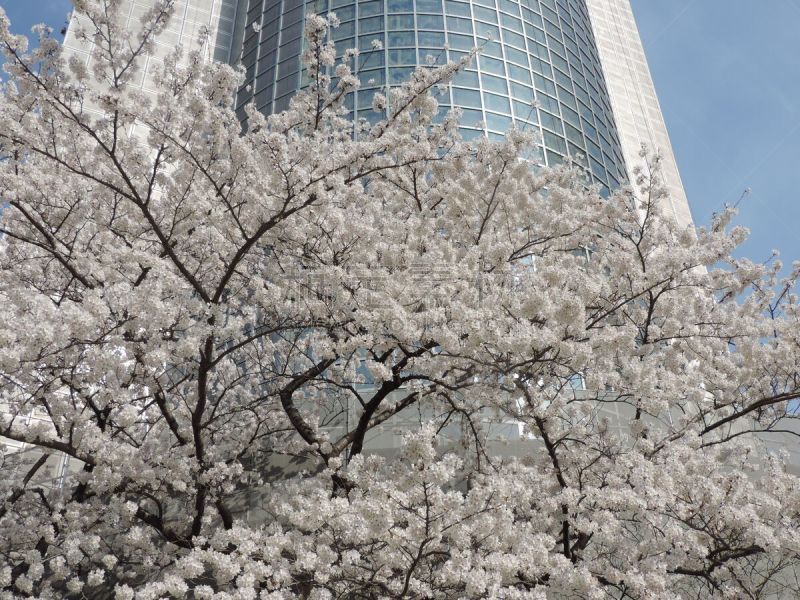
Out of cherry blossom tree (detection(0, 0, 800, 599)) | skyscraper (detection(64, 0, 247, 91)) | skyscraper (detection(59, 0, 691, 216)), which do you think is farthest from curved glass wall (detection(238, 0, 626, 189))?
cherry blossom tree (detection(0, 0, 800, 599))

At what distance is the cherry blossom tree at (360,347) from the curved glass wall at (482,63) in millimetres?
12035

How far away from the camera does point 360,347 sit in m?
6.87

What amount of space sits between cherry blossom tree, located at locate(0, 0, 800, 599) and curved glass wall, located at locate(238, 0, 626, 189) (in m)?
12.0

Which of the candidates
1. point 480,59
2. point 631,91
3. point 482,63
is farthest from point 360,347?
point 631,91

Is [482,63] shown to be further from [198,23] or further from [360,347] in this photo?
[360,347]

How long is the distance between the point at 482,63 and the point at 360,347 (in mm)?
17864

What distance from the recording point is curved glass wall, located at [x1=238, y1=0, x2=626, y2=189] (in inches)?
824

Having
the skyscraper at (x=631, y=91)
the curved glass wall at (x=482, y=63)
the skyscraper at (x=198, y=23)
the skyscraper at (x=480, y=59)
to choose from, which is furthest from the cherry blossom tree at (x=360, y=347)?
the skyscraper at (x=631, y=91)

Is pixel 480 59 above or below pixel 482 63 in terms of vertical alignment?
above

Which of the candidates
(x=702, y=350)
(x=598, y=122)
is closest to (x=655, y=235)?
(x=702, y=350)

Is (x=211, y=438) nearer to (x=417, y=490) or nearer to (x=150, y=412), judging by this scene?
(x=150, y=412)

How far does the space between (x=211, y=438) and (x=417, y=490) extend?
212 inches

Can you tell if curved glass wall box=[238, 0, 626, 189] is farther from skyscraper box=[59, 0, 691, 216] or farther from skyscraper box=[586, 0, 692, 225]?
skyscraper box=[586, 0, 692, 225]

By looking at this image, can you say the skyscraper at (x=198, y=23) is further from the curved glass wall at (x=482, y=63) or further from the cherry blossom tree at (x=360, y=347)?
the cherry blossom tree at (x=360, y=347)
